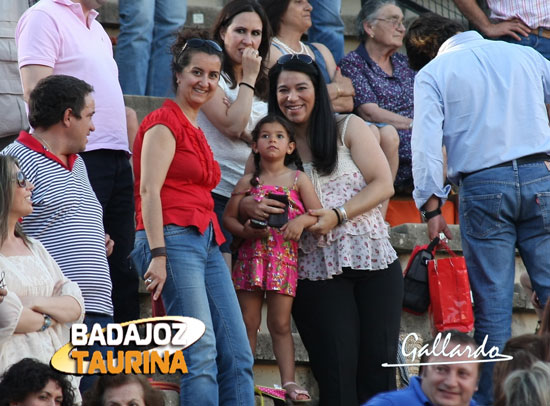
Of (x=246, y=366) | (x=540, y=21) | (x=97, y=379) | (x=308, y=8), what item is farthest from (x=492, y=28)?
(x=97, y=379)

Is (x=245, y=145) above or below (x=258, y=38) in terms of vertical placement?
below

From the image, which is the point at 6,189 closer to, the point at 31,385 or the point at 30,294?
the point at 30,294

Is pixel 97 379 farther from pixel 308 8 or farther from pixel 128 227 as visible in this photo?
pixel 308 8

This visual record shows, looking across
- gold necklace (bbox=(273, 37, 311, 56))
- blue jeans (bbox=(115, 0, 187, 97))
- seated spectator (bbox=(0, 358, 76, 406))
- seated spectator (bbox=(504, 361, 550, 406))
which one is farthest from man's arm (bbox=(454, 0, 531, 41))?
seated spectator (bbox=(0, 358, 76, 406))

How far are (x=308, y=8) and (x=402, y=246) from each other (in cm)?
149

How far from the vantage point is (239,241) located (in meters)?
4.94

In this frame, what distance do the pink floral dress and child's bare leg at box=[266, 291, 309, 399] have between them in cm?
6

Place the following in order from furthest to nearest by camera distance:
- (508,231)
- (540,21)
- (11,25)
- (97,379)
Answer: (540,21)
(11,25)
(508,231)
(97,379)

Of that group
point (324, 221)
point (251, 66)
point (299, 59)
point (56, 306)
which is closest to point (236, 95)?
point (251, 66)

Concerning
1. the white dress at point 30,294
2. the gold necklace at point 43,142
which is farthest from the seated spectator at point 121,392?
the gold necklace at point 43,142

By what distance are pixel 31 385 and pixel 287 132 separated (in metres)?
1.80

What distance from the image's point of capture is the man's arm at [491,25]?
7.00 metres

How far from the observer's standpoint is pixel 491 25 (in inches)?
280

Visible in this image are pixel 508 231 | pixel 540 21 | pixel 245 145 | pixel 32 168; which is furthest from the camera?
pixel 540 21
